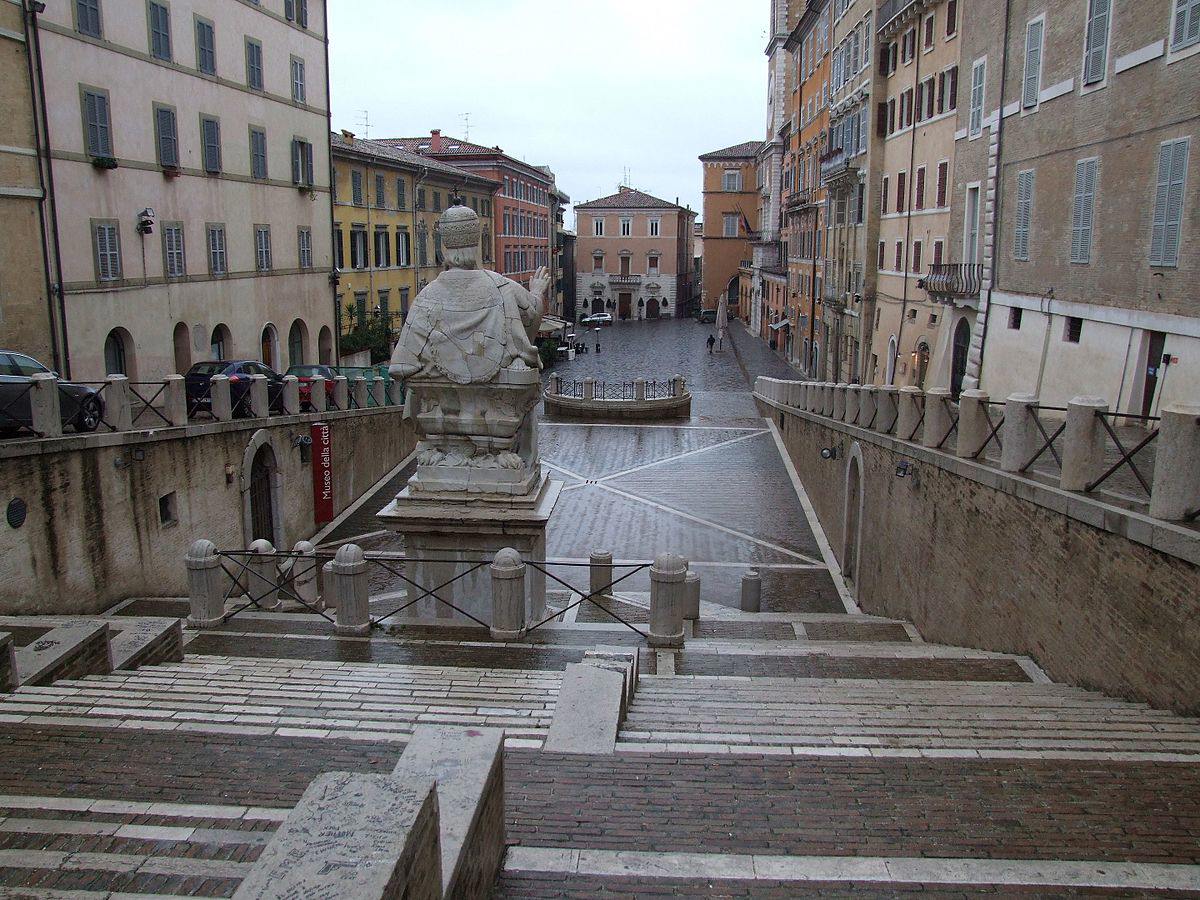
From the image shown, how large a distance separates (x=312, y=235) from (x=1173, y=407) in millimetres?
30988

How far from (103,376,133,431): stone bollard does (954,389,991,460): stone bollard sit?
41.0 ft

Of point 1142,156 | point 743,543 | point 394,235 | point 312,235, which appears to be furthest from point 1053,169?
point 394,235

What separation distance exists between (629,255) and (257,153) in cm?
7111

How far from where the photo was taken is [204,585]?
10.9m

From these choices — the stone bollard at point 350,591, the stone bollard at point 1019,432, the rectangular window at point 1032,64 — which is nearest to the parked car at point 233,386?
the stone bollard at point 350,591

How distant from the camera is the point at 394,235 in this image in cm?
4441

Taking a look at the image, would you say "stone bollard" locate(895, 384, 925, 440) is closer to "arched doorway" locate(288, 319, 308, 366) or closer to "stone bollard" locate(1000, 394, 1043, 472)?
"stone bollard" locate(1000, 394, 1043, 472)

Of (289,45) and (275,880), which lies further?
(289,45)

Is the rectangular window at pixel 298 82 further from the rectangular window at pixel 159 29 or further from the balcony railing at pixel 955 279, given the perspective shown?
the balcony railing at pixel 955 279

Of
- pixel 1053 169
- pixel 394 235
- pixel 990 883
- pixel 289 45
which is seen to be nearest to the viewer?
pixel 990 883

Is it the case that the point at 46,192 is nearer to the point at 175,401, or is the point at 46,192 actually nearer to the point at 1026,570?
the point at 175,401

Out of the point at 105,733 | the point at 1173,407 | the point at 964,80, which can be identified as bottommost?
the point at 105,733

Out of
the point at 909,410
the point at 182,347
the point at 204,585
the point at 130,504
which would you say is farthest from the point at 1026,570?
the point at 182,347

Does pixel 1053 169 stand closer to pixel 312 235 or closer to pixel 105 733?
pixel 105 733
